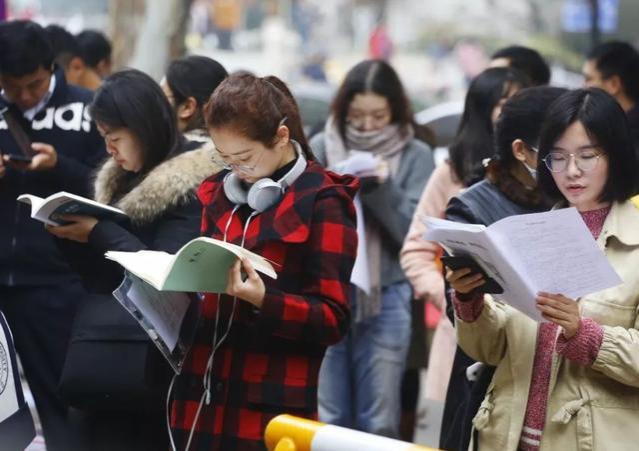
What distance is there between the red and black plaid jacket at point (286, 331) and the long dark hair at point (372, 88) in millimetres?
2539

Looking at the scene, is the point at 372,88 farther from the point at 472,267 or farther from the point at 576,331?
the point at 576,331

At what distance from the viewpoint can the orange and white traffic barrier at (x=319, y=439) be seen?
287 centimetres

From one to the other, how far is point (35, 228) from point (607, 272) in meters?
3.01

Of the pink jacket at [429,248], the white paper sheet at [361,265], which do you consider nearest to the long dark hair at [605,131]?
the pink jacket at [429,248]

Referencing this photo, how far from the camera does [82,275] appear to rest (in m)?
4.57

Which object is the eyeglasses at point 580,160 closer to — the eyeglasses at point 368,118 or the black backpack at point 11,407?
the black backpack at point 11,407

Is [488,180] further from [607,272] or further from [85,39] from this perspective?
[85,39]

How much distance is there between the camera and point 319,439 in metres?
3.01

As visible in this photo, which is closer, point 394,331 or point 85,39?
point 394,331

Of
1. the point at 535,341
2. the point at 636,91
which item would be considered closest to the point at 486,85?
the point at 636,91

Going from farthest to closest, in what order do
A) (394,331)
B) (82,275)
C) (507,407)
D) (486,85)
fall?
(394,331)
(486,85)
(82,275)
(507,407)

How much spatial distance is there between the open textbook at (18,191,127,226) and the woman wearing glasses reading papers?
1.28 m

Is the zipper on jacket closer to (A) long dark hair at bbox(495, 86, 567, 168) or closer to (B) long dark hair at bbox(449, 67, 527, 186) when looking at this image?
(B) long dark hair at bbox(449, 67, 527, 186)

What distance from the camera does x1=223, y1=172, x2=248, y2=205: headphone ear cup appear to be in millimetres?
3793
